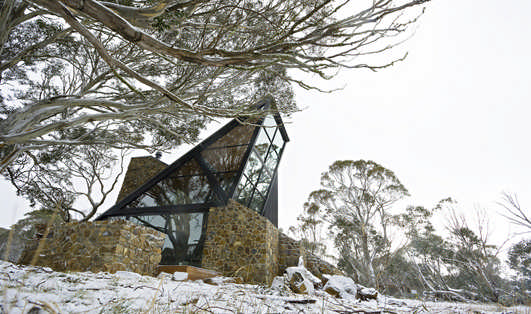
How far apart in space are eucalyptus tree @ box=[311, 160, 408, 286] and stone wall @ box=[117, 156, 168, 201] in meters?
11.1

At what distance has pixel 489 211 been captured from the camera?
6.62 metres

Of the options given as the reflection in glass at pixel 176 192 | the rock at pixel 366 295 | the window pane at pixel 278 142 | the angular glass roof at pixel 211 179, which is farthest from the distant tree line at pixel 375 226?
the reflection in glass at pixel 176 192

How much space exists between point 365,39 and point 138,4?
4111 millimetres

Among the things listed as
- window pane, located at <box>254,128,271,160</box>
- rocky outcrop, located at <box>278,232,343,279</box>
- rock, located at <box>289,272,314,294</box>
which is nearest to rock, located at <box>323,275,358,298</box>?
rock, located at <box>289,272,314,294</box>

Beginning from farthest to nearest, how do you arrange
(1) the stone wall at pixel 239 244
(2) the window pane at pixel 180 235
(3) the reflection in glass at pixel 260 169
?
(3) the reflection in glass at pixel 260 169
(2) the window pane at pixel 180 235
(1) the stone wall at pixel 239 244

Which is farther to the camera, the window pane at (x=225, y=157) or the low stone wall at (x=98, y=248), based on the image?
the window pane at (x=225, y=157)

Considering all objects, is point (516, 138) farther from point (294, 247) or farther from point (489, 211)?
point (294, 247)

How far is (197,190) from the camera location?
330 inches

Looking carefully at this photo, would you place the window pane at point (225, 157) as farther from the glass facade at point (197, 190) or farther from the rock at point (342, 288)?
the rock at point (342, 288)

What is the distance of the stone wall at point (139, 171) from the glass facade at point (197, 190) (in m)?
3.88

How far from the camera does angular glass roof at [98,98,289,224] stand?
8180 millimetres

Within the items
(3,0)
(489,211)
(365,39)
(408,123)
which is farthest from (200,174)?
(408,123)

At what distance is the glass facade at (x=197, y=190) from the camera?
7.68 meters

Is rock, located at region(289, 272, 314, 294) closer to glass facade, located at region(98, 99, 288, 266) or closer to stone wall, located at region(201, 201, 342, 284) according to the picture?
stone wall, located at region(201, 201, 342, 284)
